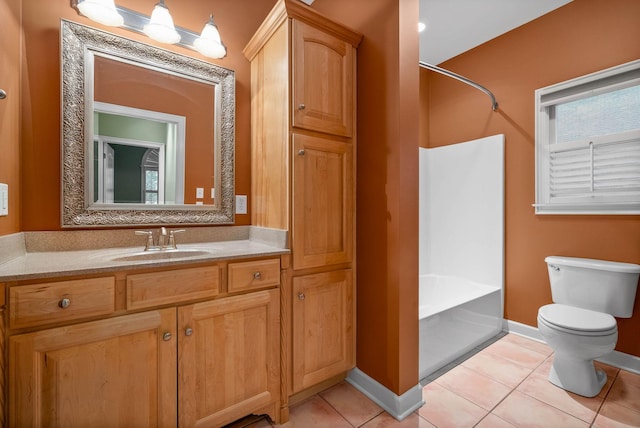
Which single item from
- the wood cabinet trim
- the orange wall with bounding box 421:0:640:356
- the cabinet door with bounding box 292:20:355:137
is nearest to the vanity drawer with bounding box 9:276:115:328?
the cabinet door with bounding box 292:20:355:137

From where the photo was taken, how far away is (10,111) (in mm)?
1196

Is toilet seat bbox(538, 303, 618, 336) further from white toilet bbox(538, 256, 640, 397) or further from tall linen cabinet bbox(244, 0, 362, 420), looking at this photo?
tall linen cabinet bbox(244, 0, 362, 420)

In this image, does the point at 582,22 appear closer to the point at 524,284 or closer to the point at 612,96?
the point at 612,96

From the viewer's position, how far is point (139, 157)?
1.58 meters

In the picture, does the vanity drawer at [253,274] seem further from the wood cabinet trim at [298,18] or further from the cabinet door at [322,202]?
the wood cabinet trim at [298,18]

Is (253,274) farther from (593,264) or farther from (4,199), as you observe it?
(593,264)

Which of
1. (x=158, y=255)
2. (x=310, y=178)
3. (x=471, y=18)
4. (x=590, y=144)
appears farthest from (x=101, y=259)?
(x=590, y=144)

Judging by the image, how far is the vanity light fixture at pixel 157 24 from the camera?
137 centimetres

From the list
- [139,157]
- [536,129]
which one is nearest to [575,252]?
[536,129]

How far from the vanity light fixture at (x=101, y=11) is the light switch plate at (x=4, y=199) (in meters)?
0.91

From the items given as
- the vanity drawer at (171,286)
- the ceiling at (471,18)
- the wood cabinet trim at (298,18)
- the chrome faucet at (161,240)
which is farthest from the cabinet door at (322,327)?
the ceiling at (471,18)

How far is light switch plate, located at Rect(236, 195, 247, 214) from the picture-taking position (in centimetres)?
188

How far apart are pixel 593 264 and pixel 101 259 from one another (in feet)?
9.53

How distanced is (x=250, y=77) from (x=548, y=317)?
8.17 feet
